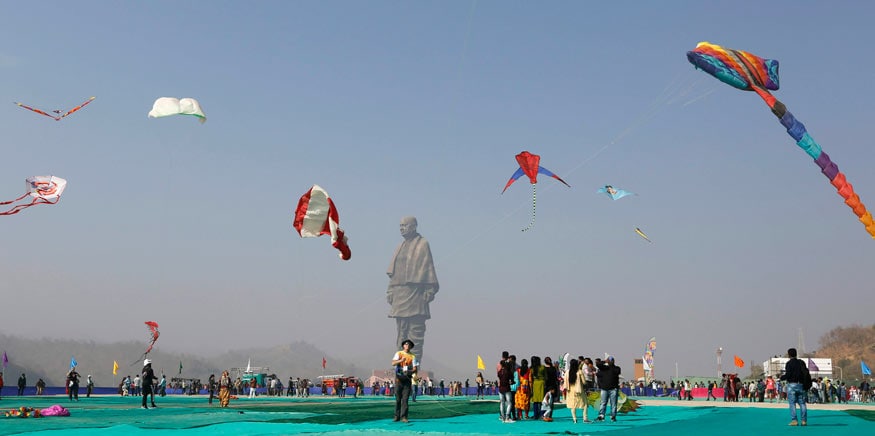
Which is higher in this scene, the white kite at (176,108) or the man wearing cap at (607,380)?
the white kite at (176,108)

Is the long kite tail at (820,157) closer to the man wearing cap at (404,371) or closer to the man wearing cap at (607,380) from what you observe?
the man wearing cap at (607,380)

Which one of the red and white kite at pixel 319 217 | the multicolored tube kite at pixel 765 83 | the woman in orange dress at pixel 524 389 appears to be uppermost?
the multicolored tube kite at pixel 765 83

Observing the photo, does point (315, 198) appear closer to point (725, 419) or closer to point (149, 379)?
point (149, 379)

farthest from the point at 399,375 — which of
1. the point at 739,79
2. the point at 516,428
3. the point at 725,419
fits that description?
the point at 739,79

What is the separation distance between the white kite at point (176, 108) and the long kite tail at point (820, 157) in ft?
69.9

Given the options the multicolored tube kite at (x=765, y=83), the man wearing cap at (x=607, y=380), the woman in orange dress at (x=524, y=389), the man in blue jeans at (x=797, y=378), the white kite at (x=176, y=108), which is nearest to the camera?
the man in blue jeans at (x=797, y=378)

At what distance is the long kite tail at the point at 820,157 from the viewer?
2495 cm

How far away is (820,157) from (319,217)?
15.9m

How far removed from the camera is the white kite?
32062mm

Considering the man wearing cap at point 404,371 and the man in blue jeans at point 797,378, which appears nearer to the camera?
the man in blue jeans at point 797,378

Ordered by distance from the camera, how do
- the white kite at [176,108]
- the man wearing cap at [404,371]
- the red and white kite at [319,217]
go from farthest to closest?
the white kite at [176,108], the red and white kite at [319,217], the man wearing cap at [404,371]

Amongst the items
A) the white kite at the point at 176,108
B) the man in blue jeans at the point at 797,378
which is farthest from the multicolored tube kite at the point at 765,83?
the white kite at the point at 176,108

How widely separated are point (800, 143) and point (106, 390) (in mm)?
57924

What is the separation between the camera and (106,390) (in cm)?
6550
